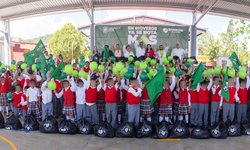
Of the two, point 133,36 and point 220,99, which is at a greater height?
point 133,36

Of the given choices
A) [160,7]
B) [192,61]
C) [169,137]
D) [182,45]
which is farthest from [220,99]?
[160,7]

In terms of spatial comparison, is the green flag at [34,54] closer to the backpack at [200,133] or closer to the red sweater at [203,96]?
the red sweater at [203,96]

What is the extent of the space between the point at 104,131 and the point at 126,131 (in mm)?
510

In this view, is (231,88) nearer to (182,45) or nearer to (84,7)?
(182,45)

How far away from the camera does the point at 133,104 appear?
633cm

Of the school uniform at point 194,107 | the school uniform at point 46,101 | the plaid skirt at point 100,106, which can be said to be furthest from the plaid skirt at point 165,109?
the school uniform at point 46,101

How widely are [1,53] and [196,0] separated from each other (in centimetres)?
3029

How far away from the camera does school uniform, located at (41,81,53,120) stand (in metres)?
6.84

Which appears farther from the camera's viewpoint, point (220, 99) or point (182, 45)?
point (182, 45)

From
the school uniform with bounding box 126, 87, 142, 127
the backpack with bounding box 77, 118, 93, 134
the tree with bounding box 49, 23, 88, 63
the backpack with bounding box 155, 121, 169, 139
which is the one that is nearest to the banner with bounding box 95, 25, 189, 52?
the school uniform with bounding box 126, 87, 142, 127

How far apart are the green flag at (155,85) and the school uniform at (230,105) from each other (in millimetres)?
1788

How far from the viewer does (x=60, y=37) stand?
3347 cm

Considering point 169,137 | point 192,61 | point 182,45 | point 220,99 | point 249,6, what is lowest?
point 169,137

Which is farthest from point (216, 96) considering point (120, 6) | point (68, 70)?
point (120, 6)
